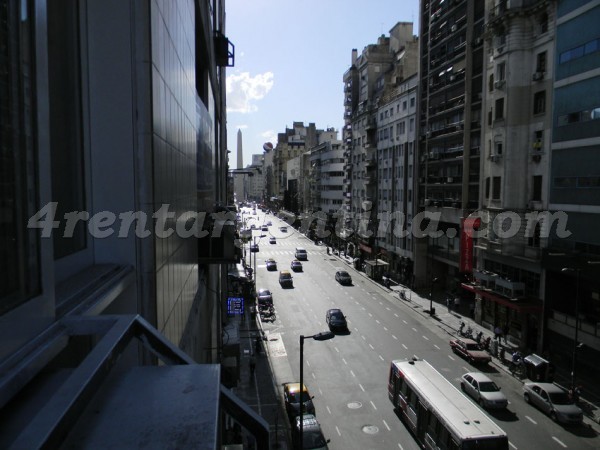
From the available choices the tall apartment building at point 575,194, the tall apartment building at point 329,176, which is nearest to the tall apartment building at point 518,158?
the tall apartment building at point 575,194

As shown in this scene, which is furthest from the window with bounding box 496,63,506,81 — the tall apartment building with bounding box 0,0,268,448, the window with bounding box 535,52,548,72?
the tall apartment building with bounding box 0,0,268,448

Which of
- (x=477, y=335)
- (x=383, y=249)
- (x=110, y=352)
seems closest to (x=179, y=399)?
(x=110, y=352)

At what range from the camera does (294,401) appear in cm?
2423

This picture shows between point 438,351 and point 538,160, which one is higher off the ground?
point 538,160

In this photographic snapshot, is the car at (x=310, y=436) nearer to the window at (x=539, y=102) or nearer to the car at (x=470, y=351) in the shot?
the car at (x=470, y=351)

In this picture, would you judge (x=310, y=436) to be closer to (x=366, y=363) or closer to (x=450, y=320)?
(x=366, y=363)

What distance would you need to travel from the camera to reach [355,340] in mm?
37094

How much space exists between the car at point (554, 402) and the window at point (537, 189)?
13597 mm

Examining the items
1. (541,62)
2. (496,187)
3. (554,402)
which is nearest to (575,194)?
(496,187)

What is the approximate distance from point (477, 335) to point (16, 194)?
122 ft

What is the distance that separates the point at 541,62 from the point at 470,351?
20.1m

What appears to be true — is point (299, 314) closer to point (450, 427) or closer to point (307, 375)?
point (307, 375)

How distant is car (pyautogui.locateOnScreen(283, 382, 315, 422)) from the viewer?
23375 mm

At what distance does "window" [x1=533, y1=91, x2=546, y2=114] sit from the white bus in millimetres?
20217
